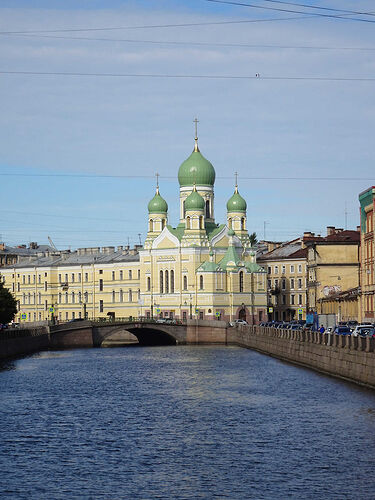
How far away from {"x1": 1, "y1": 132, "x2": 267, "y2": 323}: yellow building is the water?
58.8 meters

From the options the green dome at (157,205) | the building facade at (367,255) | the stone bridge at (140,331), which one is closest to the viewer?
the building facade at (367,255)

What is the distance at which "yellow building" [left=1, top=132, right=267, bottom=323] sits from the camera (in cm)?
12375

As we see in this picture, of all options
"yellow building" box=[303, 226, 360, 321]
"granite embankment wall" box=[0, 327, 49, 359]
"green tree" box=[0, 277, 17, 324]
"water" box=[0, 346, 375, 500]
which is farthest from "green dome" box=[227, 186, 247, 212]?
"water" box=[0, 346, 375, 500]

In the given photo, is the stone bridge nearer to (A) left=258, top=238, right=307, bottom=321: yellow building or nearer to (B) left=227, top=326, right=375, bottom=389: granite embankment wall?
(B) left=227, top=326, right=375, bottom=389: granite embankment wall

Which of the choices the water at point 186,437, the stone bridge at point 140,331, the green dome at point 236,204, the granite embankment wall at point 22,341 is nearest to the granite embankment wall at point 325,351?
the water at point 186,437

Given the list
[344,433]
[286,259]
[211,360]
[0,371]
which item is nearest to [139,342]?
[286,259]

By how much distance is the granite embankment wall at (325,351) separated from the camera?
49.3 meters

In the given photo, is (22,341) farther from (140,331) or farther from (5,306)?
(140,331)

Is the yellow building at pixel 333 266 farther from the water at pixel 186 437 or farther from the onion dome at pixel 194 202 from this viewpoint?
the water at pixel 186 437

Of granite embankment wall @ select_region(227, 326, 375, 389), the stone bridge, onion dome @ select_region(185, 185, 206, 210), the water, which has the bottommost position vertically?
the water

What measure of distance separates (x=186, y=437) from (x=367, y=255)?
5107 cm

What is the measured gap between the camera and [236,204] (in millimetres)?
133750

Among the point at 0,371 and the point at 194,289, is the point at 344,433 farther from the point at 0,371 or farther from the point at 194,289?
the point at 194,289

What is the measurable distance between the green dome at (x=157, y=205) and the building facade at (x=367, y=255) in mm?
46727
